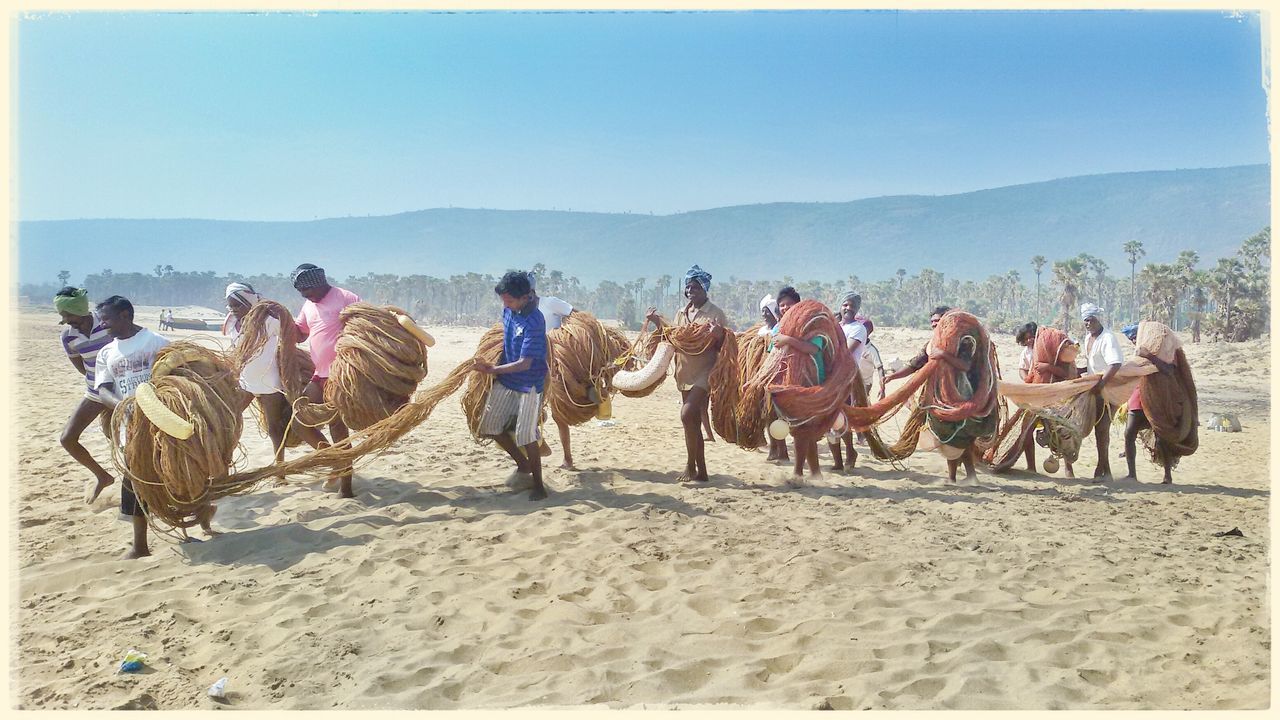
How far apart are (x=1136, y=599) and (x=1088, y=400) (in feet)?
13.3

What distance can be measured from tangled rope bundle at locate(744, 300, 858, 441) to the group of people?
1.8 inches

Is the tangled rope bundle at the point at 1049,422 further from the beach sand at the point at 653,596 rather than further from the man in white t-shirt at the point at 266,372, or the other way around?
the man in white t-shirt at the point at 266,372

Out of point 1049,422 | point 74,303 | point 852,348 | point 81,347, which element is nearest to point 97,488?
point 81,347

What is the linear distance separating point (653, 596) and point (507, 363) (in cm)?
257

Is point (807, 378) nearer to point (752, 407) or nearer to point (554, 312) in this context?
point (752, 407)

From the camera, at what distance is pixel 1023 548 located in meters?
5.91

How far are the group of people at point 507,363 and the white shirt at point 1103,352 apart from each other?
13 mm

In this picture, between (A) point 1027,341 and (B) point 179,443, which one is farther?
(A) point 1027,341

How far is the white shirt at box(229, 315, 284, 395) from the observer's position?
22.9 ft

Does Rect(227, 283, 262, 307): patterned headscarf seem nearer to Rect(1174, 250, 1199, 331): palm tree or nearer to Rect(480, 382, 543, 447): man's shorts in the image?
Rect(480, 382, 543, 447): man's shorts

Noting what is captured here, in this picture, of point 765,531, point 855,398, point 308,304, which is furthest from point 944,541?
point 308,304

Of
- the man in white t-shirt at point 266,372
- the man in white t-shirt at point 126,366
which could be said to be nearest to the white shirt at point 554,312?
the man in white t-shirt at point 266,372

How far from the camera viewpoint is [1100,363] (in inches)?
326

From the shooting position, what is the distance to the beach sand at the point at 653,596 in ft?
13.1
